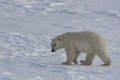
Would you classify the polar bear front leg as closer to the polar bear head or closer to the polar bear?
the polar bear

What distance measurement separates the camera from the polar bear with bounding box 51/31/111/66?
30.1ft

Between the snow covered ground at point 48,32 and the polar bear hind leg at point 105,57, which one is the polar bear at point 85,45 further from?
the snow covered ground at point 48,32

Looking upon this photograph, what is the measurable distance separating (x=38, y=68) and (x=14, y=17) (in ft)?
25.5

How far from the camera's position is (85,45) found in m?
9.32

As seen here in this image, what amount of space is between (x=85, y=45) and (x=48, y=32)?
14.0 ft

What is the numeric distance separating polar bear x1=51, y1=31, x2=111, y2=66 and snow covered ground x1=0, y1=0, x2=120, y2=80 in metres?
0.20

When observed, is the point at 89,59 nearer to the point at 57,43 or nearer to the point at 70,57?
the point at 70,57

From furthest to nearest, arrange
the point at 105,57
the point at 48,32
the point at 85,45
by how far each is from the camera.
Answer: the point at 48,32
the point at 85,45
the point at 105,57

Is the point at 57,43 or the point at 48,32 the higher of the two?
the point at 57,43

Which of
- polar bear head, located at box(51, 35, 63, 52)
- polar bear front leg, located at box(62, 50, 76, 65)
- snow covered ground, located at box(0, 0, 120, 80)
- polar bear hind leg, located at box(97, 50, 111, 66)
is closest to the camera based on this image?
snow covered ground, located at box(0, 0, 120, 80)

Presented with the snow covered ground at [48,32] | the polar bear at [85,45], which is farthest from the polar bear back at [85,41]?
the snow covered ground at [48,32]

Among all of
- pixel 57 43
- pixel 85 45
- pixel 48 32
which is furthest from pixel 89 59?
pixel 48 32

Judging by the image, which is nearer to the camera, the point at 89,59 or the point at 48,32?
the point at 89,59

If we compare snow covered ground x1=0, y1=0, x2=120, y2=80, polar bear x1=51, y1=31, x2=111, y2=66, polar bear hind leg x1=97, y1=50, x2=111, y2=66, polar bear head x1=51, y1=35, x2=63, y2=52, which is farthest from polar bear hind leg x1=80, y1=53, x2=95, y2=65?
polar bear head x1=51, y1=35, x2=63, y2=52
